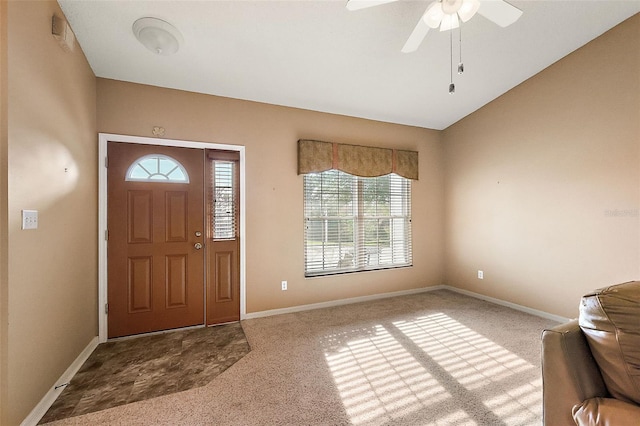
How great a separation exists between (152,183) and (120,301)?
1.28 m

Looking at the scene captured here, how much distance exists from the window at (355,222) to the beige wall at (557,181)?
1.03 meters

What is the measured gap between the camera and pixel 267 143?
3451 millimetres

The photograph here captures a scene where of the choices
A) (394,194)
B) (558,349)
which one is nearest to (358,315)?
(394,194)

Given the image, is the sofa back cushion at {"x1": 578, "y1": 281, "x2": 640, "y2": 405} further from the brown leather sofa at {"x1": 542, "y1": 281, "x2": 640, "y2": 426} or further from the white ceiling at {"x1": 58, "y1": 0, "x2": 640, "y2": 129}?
the white ceiling at {"x1": 58, "y1": 0, "x2": 640, "y2": 129}

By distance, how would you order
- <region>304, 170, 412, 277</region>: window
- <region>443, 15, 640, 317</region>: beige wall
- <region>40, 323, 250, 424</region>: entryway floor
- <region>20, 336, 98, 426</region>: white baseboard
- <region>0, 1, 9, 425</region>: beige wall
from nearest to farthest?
1. <region>0, 1, 9, 425</region>: beige wall
2. <region>20, 336, 98, 426</region>: white baseboard
3. <region>40, 323, 250, 424</region>: entryway floor
4. <region>443, 15, 640, 317</region>: beige wall
5. <region>304, 170, 412, 277</region>: window

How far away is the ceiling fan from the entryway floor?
2.90m

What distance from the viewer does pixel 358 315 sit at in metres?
3.43

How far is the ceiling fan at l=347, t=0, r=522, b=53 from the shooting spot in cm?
168

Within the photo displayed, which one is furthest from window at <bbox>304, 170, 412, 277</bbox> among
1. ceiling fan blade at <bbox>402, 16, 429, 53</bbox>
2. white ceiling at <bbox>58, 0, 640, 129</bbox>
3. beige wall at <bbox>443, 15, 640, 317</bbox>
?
ceiling fan blade at <bbox>402, 16, 429, 53</bbox>

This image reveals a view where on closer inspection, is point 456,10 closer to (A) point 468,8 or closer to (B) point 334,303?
(A) point 468,8

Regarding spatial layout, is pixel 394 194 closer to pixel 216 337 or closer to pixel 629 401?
pixel 216 337

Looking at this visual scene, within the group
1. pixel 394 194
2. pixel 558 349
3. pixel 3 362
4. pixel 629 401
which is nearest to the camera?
pixel 629 401

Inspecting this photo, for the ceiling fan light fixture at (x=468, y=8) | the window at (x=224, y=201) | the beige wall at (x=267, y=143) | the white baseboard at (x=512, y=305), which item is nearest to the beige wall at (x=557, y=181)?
the white baseboard at (x=512, y=305)

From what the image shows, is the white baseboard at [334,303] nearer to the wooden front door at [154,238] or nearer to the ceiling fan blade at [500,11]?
the wooden front door at [154,238]
